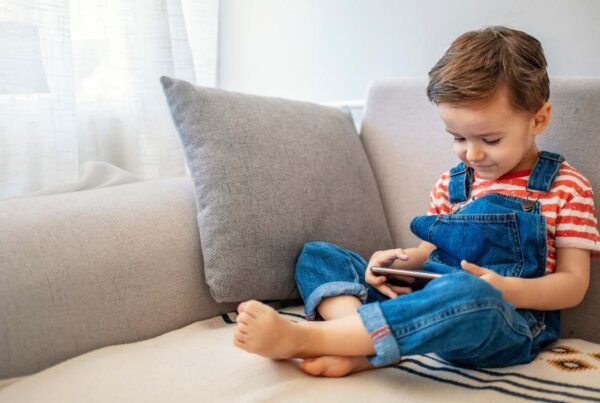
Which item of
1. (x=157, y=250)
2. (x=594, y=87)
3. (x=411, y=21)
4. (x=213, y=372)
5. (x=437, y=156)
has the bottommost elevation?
(x=213, y=372)

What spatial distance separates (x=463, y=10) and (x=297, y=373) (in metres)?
1.05

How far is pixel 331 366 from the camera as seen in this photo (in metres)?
0.90

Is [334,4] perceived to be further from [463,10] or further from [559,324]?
[559,324]

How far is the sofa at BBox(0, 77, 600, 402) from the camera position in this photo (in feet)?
2.85

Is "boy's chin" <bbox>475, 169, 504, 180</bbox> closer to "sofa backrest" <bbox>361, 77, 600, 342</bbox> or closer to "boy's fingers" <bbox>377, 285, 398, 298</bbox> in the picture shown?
"sofa backrest" <bbox>361, 77, 600, 342</bbox>

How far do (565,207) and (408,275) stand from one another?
0.29 metres

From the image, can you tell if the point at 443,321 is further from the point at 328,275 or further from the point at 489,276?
the point at 328,275

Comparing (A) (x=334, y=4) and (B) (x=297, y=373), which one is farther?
(A) (x=334, y=4)

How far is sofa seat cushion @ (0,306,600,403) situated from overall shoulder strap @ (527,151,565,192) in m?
0.28

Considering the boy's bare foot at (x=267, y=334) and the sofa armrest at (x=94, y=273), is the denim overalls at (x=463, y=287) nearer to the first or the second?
the boy's bare foot at (x=267, y=334)

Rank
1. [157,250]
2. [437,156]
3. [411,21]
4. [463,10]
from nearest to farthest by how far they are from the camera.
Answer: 1. [157,250]
2. [437,156]
3. [463,10]
4. [411,21]

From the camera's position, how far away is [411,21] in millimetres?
1651

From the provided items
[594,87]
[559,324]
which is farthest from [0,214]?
[594,87]

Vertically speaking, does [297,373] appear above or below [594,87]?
below
